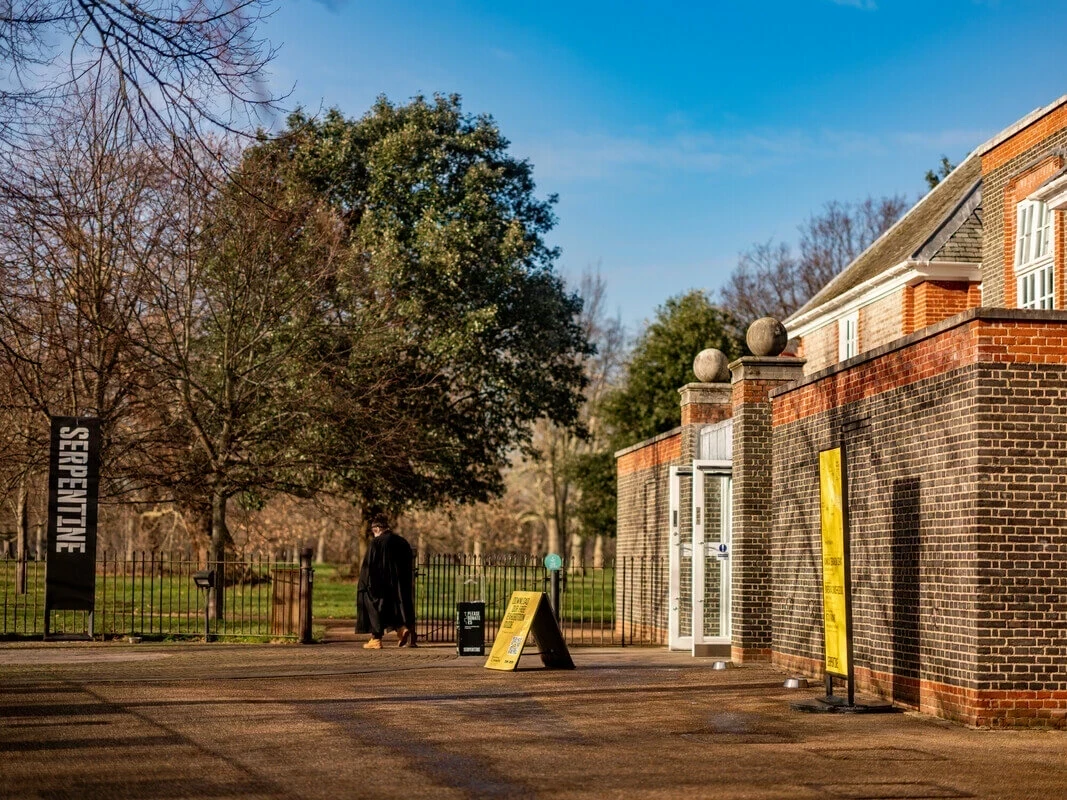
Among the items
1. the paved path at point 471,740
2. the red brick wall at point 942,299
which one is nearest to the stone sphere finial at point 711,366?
the red brick wall at point 942,299

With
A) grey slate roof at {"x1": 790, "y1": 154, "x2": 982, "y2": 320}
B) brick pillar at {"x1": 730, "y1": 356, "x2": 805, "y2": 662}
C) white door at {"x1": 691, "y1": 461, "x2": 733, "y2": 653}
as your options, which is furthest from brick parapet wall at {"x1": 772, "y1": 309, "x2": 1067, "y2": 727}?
grey slate roof at {"x1": 790, "y1": 154, "x2": 982, "y2": 320}

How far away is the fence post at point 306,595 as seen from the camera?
20.5m

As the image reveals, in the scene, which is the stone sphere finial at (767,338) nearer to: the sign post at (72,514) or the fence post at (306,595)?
the fence post at (306,595)

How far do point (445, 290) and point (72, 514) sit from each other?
1284cm

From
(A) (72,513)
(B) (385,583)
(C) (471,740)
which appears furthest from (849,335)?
(C) (471,740)

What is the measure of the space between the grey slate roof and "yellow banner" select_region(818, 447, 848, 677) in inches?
481

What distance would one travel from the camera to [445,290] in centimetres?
3011

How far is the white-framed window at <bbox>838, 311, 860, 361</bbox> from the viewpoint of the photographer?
27.0 meters

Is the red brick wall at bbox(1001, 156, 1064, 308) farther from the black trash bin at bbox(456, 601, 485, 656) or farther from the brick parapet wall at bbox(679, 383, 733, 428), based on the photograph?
the black trash bin at bbox(456, 601, 485, 656)

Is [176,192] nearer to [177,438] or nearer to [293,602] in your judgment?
[177,438]

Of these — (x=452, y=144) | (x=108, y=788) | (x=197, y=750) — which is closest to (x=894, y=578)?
(x=197, y=750)

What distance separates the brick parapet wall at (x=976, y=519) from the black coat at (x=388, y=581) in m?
7.94

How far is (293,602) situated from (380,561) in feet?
12.4

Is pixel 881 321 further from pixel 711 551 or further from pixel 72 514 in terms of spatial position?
pixel 72 514
